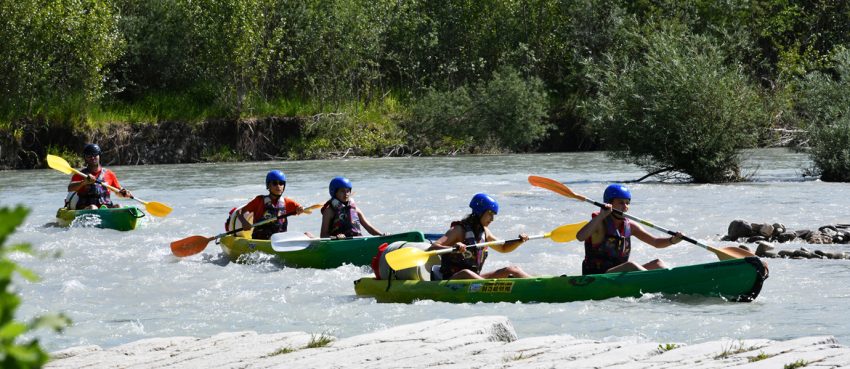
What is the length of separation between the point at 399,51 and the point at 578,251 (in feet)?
95.3

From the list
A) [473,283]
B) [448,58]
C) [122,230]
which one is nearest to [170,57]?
[448,58]

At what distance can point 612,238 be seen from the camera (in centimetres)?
888

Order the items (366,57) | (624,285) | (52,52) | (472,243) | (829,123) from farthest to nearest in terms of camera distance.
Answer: (366,57), (52,52), (829,123), (472,243), (624,285)

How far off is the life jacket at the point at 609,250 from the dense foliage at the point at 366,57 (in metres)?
18.7

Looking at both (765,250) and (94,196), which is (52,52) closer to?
(94,196)

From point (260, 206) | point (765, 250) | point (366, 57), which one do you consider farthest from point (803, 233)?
point (366, 57)

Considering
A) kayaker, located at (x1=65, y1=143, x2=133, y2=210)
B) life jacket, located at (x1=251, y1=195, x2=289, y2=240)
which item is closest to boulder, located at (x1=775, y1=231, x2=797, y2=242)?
life jacket, located at (x1=251, y1=195, x2=289, y2=240)

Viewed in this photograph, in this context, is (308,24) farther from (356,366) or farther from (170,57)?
(356,366)

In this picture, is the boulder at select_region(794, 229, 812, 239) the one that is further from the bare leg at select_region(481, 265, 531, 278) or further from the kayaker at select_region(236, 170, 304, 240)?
the kayaker at select_region(236, 170, 304, 240)

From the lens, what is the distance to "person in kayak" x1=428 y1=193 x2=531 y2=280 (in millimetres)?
8789

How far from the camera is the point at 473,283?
860cm

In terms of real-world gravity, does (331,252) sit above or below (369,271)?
above

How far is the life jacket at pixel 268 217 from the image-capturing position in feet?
39.9

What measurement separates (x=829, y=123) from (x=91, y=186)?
13370mm
